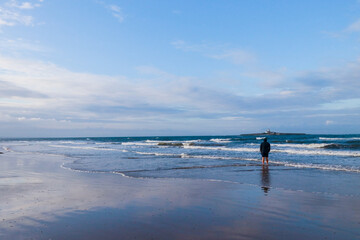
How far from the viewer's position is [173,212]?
6668 mm

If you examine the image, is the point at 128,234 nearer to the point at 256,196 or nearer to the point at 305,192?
the point at 256,196

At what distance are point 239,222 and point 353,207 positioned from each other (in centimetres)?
330

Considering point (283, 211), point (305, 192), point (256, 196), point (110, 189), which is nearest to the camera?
point (283, 211)

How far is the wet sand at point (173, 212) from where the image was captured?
207 inches

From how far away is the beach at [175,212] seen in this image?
207 inches

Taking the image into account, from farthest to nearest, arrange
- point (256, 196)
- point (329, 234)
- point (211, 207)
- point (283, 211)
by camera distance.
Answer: point (256, 196)
point (211, 207)
point (283, 211)
point (329, 234)

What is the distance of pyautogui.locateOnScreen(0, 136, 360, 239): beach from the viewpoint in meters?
5.27

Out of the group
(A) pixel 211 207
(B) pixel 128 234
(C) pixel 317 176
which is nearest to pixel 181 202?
(A) pixel 211 207

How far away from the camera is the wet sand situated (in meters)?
5.26

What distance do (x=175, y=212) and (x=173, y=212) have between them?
5 cm

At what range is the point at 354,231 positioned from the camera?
17.5 ft

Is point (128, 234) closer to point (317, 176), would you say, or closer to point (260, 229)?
point (260, 229)

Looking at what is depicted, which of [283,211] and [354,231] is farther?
[283,211]

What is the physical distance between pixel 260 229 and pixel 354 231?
174 cm
